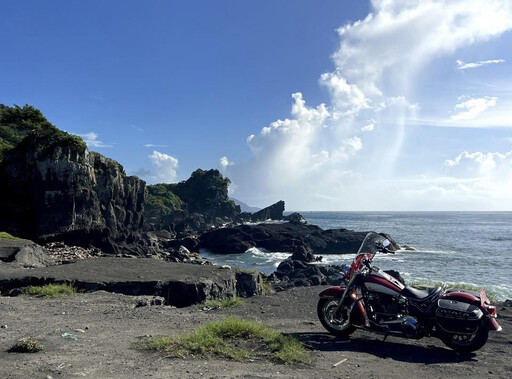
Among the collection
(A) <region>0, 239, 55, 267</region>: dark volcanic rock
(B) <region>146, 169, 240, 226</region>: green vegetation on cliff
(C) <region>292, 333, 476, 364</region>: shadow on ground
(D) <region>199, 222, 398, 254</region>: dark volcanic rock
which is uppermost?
(B) <region>146, 169, 240, 226</region>: green vegetation on cliff

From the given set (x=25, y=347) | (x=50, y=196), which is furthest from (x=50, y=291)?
(x=50, y=196)

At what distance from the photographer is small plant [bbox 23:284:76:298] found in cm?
1029

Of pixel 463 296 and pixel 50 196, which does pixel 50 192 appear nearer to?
pixel 50 196

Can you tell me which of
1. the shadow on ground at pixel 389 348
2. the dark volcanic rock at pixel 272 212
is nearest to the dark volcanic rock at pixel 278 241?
the shadow on ground at pixel 389 348

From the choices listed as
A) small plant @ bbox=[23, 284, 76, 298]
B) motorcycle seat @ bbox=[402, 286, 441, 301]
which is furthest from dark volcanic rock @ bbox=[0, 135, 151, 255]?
motorcycle seat @ bbox=[402, 286, 441, 301]

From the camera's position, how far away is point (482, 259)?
132 feet

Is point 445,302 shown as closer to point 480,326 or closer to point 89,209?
point 480,326

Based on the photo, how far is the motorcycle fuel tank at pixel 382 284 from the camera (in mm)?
6527

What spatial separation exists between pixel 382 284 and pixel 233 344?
2712 mm

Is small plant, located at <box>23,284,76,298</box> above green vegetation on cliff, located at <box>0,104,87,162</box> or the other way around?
the other way around

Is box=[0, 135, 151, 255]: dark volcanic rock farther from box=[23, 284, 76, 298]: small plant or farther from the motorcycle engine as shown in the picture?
the motorcycle engine

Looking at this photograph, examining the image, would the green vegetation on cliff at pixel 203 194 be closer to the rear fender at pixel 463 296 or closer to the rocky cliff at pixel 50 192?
the rocky cliff at pixel 50 192

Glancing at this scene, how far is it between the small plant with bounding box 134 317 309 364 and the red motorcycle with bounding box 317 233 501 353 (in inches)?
51.1

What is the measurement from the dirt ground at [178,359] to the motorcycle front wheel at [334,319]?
0.18m
